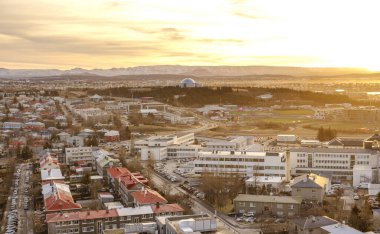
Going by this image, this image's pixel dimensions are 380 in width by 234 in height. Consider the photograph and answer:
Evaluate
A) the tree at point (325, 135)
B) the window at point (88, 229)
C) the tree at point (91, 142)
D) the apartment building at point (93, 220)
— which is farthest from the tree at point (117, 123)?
the window at point (88, 229)

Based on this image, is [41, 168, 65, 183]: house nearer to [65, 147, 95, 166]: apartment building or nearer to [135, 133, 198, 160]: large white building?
[65, 147, 95, 166]: apartment building

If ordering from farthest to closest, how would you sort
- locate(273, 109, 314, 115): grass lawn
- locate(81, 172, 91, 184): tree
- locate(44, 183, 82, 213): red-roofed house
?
locate(273, 109, 314, 115): grass lawn, locate(81, 172, 91, 184): tree, locate(44, 183, 82, 213): red-roofed house

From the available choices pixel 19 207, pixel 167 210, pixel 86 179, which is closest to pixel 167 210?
pixel 167 210

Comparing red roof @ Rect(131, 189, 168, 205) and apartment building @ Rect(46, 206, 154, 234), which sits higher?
red roof @ Rect(131, 189, 168, 205)

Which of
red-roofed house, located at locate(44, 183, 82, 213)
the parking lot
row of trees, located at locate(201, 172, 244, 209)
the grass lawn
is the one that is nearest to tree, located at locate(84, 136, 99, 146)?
the parking lot

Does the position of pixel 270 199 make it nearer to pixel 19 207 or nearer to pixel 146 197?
pixel 146 197

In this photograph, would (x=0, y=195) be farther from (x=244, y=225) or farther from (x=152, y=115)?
(x=152, y=115)
